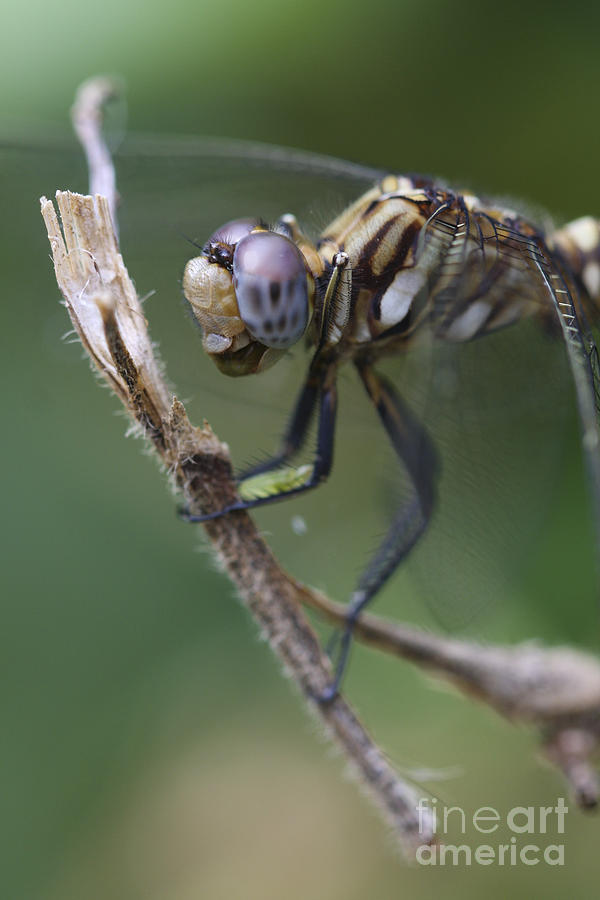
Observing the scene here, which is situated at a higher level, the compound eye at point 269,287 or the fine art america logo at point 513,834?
the compound eye at point 269,287

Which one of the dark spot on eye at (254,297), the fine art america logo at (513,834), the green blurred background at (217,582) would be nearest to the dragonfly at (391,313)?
the dark spot on eye at (254,297)

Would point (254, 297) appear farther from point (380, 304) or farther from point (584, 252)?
point (584, 252)

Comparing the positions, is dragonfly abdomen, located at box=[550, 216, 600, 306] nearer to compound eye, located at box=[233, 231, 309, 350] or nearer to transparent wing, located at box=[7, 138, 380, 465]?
transparent wing, located at box=[7, 138, 380, 465]

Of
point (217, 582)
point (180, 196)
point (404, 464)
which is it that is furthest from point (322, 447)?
point (217, 582)

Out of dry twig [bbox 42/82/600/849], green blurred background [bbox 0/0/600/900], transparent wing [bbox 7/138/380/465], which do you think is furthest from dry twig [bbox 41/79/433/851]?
green blurred background [bbox 0/0/600/900]

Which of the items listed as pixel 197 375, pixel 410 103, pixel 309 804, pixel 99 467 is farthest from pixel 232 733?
pixel 410 103

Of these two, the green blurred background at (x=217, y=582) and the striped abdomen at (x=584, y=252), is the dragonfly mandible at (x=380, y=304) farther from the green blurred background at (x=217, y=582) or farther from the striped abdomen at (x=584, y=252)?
the green blurred background at (x=217, y=582)
